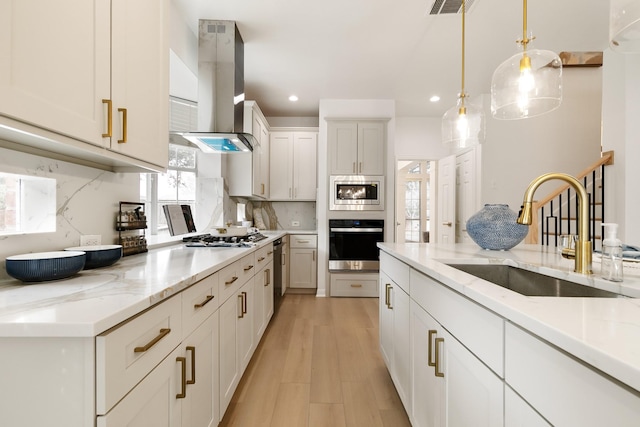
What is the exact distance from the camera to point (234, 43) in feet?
8.66

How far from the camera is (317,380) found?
2.06 m

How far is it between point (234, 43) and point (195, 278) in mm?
2322

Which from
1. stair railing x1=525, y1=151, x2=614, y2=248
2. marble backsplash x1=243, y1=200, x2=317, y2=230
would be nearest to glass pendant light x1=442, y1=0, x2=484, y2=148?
stair railing x1=525, y1=151, x2=614, y2=248

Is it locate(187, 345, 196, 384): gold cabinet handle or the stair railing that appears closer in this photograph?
locate(187, 345, 196, 384): gold cabinet handle

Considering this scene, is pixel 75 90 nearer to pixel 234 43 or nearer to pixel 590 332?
pixel 590 332

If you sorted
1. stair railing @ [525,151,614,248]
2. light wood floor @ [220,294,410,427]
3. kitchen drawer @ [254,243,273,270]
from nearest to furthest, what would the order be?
light wood floor @ [220,294,410,427] < kitchen drawer @ [254,243,273,270] < stair railing @ [525,151,614,248]

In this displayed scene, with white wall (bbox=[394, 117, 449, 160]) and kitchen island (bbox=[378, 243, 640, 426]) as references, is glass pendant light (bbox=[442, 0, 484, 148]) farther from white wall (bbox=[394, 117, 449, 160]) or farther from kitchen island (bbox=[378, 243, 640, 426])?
white wall (bbox=[394, 117, 449, 160])

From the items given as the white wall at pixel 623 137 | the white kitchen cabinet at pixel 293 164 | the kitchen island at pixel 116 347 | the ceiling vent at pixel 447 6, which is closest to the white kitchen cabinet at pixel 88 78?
the kitchen island at pixel 116 347

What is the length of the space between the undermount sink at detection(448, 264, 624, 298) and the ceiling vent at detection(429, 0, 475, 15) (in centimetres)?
212

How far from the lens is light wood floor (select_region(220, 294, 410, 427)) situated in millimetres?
1688

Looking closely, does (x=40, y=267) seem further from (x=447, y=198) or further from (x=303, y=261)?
(x=447, y=198)

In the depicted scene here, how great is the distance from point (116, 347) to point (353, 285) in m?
3.67

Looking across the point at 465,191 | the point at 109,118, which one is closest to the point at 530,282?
the point at 109,118

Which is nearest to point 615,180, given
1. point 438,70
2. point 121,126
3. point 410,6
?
point 438,70
